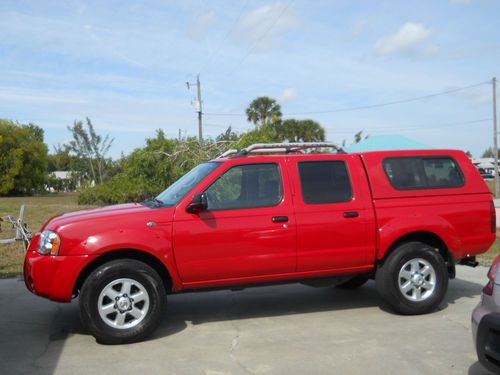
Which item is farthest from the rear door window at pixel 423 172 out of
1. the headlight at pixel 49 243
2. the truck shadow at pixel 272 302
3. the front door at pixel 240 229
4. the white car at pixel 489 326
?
the headlight at pixel 49 243

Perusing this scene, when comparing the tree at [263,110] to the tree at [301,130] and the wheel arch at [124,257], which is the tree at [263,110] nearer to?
the tree at [301,130]

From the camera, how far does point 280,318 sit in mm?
6305

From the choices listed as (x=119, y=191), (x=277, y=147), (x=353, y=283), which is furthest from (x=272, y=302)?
(x=119, y=191)

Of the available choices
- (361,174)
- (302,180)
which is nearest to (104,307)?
(302,180)

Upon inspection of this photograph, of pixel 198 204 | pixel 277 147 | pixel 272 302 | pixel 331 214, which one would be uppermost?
pixel 277 147

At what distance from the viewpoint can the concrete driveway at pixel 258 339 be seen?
475 centimetres

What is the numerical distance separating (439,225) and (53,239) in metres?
4.27

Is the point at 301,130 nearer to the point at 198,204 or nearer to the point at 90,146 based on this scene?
the point at 90,146

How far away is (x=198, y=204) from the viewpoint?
220 inches

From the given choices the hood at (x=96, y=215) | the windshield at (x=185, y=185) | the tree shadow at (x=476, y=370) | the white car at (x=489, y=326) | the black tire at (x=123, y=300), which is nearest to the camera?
the white car at (x=489, y=326)

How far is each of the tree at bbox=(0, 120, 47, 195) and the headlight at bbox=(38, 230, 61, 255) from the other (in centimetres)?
5546

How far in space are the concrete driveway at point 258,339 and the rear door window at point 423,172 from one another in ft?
4.96

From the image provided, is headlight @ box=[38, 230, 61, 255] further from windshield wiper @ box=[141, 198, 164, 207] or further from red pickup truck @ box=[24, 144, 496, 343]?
windshield wiper @ box=[141, 198, 164, 207]

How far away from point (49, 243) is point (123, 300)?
3.01 feet
